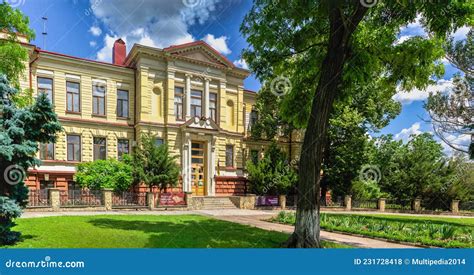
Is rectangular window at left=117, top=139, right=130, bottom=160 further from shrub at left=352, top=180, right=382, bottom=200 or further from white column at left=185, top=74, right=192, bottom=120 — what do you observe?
shrub at left=352, top=180, right=382, bottom=200

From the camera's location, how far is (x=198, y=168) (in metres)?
21.4

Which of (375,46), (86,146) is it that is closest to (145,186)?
(86,146)

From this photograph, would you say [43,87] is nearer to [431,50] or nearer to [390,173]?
[431,50]

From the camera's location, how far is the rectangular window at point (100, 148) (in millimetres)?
20203

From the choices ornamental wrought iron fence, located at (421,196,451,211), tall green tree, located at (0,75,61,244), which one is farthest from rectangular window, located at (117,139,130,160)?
ornamental wrought iron fence, located at (421,196,451,211)

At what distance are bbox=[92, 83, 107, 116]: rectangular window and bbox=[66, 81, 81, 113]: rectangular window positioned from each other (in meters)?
0.89

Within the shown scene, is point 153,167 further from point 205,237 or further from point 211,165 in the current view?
point 205,237

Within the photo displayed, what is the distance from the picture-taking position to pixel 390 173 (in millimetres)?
24719

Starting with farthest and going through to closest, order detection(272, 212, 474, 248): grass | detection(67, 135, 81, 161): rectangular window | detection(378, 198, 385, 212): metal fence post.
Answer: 1. detection(378, 198, 385, 212): metal fence post
2. detection(67, 135, 81, 161): rectangular window
3. detection(272, 212, 474, 248): grass

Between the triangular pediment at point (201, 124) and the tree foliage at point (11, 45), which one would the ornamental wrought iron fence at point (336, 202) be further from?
the tree foliage at point (11, 45)

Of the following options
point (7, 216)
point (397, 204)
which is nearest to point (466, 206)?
point (397, 204)

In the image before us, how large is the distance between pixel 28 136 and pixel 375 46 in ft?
28.8

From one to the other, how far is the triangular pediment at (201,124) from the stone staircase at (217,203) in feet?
15.9

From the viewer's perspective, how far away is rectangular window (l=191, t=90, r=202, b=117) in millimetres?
21234
